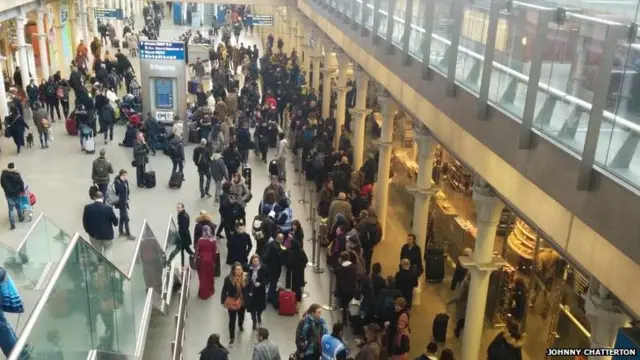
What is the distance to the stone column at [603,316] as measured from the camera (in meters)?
6.43

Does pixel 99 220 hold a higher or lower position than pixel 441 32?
lower

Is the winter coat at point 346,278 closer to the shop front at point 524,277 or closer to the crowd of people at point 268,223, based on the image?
the crowd of people at point 268,223

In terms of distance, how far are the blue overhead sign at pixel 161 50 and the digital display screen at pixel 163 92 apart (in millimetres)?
686

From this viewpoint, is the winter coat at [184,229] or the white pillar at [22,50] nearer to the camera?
the winter coat at [184,229]

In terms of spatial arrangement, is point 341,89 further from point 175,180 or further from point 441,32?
point 441,32

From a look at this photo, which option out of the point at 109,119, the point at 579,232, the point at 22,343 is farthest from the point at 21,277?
the point at 109,119

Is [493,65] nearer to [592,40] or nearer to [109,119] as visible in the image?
→ [592,40]

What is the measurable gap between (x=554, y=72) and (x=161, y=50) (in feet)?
51.6

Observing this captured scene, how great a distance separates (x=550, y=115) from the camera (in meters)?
6.38

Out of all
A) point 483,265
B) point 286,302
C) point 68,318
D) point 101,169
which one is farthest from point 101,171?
point 68,318

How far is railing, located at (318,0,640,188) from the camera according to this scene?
5.23 m

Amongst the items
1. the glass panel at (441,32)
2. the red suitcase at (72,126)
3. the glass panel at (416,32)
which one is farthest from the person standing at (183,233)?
the red suitcase at (72,126)

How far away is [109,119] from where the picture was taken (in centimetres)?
1981

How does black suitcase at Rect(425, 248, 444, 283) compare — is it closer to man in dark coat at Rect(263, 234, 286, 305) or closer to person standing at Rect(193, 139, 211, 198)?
man in dark coat at Rect(263, 234, 286, 305)
